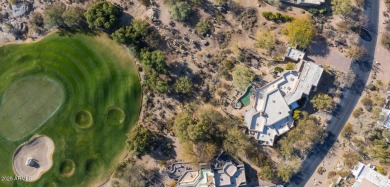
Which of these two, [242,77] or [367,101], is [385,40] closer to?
[367,101]

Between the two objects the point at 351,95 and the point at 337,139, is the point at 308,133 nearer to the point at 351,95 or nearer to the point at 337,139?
the point at 337,139

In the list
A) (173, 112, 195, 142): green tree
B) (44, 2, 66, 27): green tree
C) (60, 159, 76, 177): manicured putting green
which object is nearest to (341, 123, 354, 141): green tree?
(173, 112, 195, 142): green tree

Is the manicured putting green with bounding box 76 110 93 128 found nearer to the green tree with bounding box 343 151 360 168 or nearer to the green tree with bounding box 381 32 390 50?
Answer: the green tree with bounding box 343 151 360 168

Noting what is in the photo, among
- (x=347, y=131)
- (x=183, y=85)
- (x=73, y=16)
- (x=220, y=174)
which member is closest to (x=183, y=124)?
(x=183, y=85)

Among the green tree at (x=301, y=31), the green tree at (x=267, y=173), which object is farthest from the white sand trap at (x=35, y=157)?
the green tree at (x=301, y=31)

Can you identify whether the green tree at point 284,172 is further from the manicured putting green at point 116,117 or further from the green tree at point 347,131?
the manicured putting green at point 116,117

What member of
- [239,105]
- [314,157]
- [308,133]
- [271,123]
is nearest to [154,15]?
[239,105]
